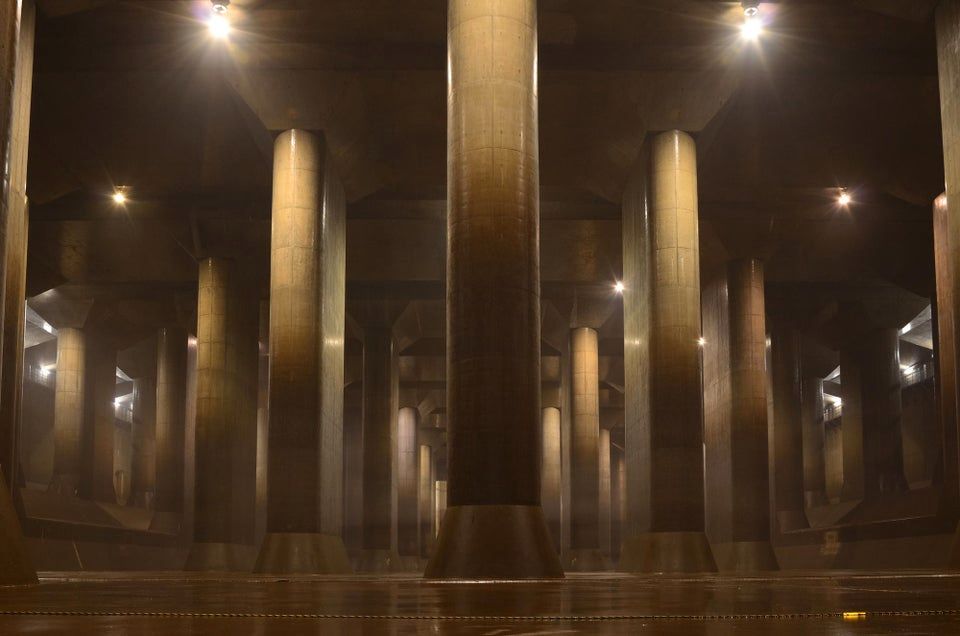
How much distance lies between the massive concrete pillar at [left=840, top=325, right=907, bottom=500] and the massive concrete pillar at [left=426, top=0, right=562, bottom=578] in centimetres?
2991

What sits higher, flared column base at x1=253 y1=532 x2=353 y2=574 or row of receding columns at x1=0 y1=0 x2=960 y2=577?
row of receding columns at x1=0 y1=0 x2=960 y2=577

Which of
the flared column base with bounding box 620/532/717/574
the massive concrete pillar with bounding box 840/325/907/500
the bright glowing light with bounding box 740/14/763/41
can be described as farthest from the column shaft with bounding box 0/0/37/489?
the massive concrete pillar with bounding box 840/325/907/500

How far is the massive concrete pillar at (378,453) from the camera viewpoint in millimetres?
40906

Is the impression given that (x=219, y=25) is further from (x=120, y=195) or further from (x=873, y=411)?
(x=873, y=411)

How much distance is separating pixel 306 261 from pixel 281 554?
5.76m

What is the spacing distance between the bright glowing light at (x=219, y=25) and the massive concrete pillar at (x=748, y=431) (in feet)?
55.6

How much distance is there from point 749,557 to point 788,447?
38.1 feet

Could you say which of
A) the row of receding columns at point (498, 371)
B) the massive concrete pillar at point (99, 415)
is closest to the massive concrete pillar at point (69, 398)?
the row of receding columns at point (498, 371)

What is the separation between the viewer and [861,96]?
24031mm

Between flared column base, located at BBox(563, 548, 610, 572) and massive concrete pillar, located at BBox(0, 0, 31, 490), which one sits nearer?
massive concrete pillar, located at BBox(0, 0, 31, 490)

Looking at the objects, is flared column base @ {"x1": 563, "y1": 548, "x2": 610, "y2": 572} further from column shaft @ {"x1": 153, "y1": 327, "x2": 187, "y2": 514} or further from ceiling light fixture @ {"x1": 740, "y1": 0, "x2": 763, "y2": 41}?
ceiling light fixture @ {"x1": 740, "y1": 0, "x2": 763, "y2": 41}

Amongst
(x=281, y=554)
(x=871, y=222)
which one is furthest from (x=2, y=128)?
(x=871, y=222)

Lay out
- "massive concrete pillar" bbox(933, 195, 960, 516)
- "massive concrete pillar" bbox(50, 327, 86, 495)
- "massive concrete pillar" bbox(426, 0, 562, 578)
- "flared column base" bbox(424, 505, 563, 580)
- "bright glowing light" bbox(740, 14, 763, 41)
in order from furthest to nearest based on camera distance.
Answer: "massive concrete pillar" bbox(50, 327, 86, 495)
"massive concrete pillar" bbox(933, 195, 960, 516)
"bright glowing light" bbox(740, 14, 763, 41)
"massive concrete pillar" bbox(426, 0, 562, 578)
"flared column base" bbox(424, 505, 563, 580)

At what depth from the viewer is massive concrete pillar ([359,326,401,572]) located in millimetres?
40906
